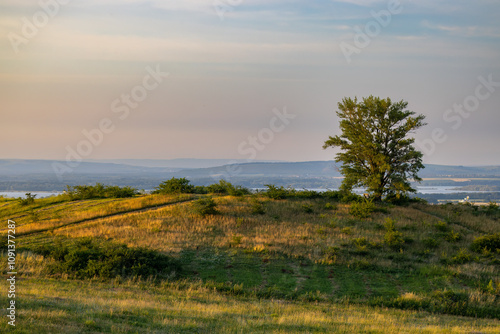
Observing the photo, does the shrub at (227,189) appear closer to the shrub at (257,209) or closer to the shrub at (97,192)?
the shrub at (257,209)

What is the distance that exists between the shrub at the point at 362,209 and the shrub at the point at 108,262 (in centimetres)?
1735

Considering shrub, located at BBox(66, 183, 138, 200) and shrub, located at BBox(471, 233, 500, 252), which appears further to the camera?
shrub, located at BBox(66, 183, 138, 200)

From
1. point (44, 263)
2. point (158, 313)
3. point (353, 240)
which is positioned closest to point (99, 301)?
point (158, 313)

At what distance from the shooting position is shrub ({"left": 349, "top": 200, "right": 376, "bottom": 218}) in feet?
111

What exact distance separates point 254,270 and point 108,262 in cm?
746

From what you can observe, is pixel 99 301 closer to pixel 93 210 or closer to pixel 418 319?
pixel 418 319

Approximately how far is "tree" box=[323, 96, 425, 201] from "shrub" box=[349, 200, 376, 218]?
16.7 ft

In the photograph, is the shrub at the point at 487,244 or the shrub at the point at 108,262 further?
the shrub at the point at 487,244

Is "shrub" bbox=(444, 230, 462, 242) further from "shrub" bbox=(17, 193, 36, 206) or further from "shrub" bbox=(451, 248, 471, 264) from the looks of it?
"shrub" bbox=(17, 193, 36, 206)

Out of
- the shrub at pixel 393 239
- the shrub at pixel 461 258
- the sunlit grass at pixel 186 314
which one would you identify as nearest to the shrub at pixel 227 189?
the shrub at pixel 393 239

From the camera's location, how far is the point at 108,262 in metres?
20.8

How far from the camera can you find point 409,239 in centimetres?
2783

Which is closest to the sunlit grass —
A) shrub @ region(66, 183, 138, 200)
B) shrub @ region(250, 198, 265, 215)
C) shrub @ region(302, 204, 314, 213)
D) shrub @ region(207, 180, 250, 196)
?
shrub @ region(250, 198, 265, 215)

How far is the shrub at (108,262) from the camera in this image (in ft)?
67.1
